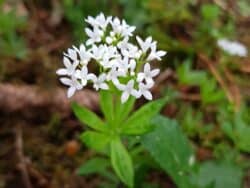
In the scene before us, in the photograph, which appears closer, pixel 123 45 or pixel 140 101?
pixel 123 45

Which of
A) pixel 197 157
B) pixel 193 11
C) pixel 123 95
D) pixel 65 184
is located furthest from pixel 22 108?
pixel 193 11

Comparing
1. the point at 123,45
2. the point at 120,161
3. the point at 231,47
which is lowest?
the point at 120,161

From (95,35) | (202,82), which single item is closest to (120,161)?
(95,35)

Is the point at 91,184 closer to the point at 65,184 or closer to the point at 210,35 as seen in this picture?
the point at 65,184

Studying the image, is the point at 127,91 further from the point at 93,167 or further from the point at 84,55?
the point at 93,167

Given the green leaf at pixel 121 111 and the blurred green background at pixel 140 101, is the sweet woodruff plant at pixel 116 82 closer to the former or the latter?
the green leaf at pixel 121 111

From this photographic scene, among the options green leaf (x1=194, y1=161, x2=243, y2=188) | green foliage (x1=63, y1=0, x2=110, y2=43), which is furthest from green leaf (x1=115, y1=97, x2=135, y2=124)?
green foliage (x1=63, y1=0, x2=110, y2=43)

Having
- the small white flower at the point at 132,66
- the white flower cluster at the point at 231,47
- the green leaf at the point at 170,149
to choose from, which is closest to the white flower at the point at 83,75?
the small white flower at the point at 132,66
